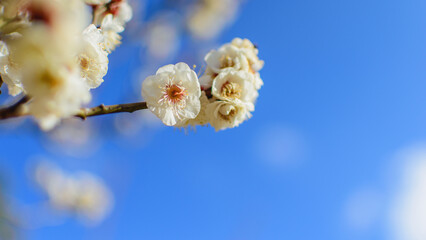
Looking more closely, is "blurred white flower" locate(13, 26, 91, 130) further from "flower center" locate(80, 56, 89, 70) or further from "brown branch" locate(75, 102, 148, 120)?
"flower center" locate(80, 56, 89, 70)

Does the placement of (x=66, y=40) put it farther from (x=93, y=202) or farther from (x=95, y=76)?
(x=93, y=202)

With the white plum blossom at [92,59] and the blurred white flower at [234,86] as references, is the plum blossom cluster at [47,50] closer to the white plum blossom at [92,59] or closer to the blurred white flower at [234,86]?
the white plum blossom at [92,59]

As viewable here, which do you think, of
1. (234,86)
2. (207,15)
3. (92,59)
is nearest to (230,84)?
(234,86)

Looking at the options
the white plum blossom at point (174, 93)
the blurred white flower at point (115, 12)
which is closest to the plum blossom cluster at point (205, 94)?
the white plum blossom at point (174, 93)

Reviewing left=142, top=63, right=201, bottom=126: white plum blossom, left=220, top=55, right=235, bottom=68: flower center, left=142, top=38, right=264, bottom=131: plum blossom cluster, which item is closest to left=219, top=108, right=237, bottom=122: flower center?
left=142, top=38, right=264, bottom=131: plum blossom cluster

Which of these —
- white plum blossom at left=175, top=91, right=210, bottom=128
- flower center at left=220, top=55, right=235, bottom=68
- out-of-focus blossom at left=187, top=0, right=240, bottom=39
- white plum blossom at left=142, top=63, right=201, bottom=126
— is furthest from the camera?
out-of-focus blossom at left=187, top=0, right=240, bottom=39

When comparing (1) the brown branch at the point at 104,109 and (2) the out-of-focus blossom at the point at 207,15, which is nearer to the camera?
(1) the brown branch at the point at 104,109

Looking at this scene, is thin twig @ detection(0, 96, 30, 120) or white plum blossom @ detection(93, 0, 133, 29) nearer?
thin twig @ detection(0, 96, 30, 120)

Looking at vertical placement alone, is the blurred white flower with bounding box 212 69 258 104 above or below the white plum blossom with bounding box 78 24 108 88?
above
